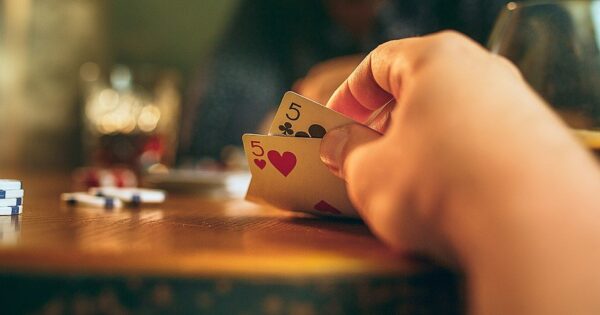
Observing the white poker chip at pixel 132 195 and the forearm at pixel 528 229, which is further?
the white poker chip at pixel 132 195

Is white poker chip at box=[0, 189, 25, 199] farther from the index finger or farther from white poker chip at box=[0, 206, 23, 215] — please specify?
the index finger

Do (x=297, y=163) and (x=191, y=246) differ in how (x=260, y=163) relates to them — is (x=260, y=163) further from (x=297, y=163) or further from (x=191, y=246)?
(x=191, y=246)

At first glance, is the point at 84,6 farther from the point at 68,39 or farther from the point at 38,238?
the point at 38,238

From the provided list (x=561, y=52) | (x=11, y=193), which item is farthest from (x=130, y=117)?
(x=561, y=52)

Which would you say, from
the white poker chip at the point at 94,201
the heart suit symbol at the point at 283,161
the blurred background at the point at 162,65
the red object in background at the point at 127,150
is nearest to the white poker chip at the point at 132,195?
the white poker chip at the point at 94,201

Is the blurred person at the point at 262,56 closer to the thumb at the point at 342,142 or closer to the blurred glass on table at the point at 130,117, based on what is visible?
the blurred glass on table at the point at 130,117

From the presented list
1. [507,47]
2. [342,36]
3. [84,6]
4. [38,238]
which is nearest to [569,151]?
[38,238]

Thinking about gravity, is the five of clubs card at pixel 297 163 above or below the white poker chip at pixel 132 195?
above
